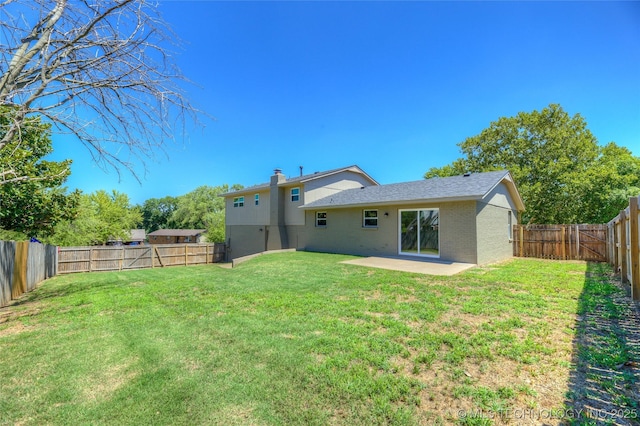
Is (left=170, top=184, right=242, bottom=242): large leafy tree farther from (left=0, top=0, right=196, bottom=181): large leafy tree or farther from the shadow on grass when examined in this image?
the shadow on grass

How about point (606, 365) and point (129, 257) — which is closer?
point (606, 365)

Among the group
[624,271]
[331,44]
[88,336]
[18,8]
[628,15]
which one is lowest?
[88,336]

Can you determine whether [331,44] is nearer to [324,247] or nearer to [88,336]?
[324,247]

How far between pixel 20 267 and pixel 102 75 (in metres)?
7.34

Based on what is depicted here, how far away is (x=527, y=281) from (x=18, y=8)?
11.6m

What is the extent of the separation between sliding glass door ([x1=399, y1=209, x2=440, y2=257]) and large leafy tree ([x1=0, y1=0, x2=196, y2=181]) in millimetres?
10058

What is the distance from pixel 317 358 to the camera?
135 inches


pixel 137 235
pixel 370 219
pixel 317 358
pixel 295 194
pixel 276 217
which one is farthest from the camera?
pixel 137 235

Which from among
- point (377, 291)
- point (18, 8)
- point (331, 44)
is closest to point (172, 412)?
point (377, 291)

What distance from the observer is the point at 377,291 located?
6.67 meters

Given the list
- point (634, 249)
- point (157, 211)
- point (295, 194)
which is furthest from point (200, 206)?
point (634, 249)

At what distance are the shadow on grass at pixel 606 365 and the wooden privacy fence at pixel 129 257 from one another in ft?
60.6

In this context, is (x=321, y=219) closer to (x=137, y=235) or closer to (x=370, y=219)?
(x=370, y=219)

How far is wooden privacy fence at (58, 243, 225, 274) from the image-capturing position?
1404 cm
